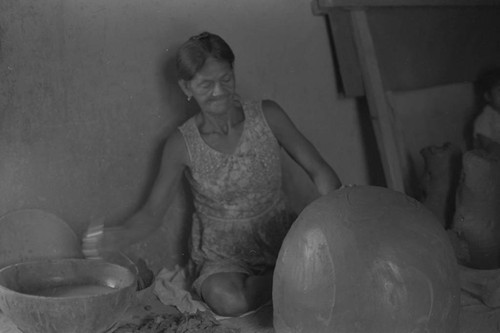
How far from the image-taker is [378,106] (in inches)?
173

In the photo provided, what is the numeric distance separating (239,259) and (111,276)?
0.73 metres

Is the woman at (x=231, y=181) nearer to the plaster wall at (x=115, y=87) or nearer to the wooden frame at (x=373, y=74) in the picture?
the plaster wall at (x=115, y=87)

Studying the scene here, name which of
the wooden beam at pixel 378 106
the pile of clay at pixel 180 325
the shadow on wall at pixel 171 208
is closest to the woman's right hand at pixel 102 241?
the pile of clay at pixel 180 325

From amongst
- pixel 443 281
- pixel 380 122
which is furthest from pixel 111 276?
pixel 380 122

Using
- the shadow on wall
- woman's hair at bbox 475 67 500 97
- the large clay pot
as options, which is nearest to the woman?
the shadow on wall

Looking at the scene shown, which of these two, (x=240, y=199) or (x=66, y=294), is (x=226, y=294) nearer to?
(x=240, y=199)

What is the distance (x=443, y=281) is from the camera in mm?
2717

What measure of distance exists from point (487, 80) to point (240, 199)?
223cm

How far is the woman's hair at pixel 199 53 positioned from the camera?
11.8ft

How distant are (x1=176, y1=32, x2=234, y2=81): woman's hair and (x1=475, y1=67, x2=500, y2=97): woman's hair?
220 centimetres

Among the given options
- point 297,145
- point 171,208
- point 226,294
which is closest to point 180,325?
point 226,294

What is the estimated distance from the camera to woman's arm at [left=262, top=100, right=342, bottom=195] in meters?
3.79

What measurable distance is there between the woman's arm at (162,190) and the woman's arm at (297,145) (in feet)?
1.58

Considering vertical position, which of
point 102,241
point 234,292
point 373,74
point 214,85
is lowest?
point 234,292
